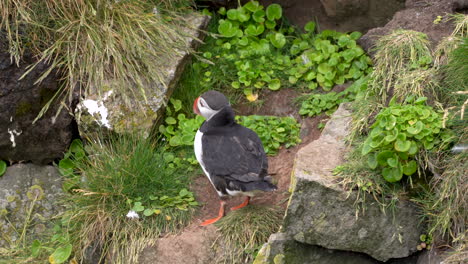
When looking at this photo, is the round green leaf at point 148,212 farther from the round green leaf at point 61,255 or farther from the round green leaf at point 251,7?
the round green leaf at point 251,7

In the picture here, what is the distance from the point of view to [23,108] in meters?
5.14

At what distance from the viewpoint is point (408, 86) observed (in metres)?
4.40

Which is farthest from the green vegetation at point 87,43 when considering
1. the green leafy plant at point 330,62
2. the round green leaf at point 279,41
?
the green leafy plant at point 330,62

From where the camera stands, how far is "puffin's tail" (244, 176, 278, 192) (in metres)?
4.20

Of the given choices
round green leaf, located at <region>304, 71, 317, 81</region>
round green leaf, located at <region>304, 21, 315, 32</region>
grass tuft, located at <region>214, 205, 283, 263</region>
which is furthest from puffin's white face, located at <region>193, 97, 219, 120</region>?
round green leaf, located at <region>304, 21, 315, 32</region>

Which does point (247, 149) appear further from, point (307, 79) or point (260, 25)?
point (260, 25)

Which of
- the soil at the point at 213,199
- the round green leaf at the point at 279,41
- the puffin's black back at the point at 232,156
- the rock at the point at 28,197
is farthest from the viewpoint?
the round green leaf at the point at 279,41

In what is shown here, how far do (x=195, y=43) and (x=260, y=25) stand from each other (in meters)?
0.69

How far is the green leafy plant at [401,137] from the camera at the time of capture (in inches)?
153

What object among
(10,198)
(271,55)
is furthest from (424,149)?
(10,198)

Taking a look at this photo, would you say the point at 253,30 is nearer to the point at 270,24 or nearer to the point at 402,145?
the point at 270,24

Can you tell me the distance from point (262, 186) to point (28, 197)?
2.16 meters

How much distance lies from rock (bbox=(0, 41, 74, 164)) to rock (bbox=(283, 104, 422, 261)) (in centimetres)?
217

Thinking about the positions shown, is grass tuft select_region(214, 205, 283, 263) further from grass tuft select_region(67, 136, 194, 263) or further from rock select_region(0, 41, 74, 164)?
rock select_region(0, 41, 74, 164)
